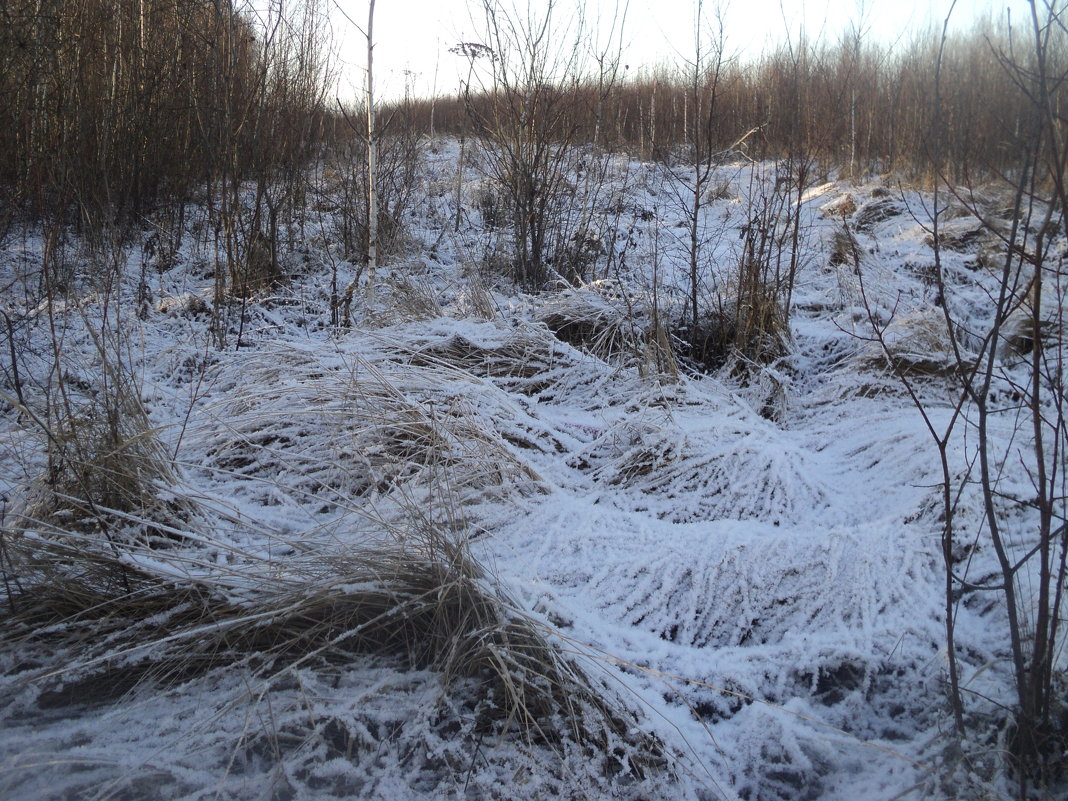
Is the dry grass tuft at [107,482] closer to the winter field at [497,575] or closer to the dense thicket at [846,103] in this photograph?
the winter field at [497,575]

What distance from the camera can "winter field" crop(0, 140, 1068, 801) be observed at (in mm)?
1497

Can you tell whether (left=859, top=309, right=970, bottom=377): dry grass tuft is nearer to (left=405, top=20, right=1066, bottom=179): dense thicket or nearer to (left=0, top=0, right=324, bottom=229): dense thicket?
(left=0, top=0, right=324, bottom=229): dense thicket

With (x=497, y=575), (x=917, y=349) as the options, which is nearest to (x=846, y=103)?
(x=917, y=349)

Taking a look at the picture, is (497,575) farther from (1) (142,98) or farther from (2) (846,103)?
(2) (846,103)

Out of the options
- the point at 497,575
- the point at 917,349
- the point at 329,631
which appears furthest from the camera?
the point at 917,349

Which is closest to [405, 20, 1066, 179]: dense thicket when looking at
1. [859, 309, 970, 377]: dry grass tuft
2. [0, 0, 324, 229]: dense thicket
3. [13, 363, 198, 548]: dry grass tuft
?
[0, 0, 324, 229]: dense thicket

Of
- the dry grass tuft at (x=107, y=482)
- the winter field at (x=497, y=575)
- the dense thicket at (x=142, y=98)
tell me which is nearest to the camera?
the winter field at (x=497, y=575)

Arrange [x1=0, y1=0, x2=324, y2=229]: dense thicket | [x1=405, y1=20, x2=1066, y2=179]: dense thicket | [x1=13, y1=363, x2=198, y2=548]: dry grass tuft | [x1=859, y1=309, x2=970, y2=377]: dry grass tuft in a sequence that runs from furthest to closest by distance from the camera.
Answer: [x1=405, y1=20, x2=1066, y2=179]: dense thicket < [x1=0, y1=0, x2=324, y2=229]: dense thicket < [x1=859, y1=309, x2=970, y2=377]: dry grass tuft < [x1=13, y1=363, x2=198, y2=548]: dry grass tuft

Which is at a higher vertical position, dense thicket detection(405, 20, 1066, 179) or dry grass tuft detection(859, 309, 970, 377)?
dense thicket detection(405, 20, 1066, 179)

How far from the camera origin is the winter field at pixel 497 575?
1.50 metres

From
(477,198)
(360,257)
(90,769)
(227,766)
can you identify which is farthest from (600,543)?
(477,198)

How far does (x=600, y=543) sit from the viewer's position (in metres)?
2.34

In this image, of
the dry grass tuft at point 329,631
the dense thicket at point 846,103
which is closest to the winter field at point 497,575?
the dry grass tuft at point 329,631

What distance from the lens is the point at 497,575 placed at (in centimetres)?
192
